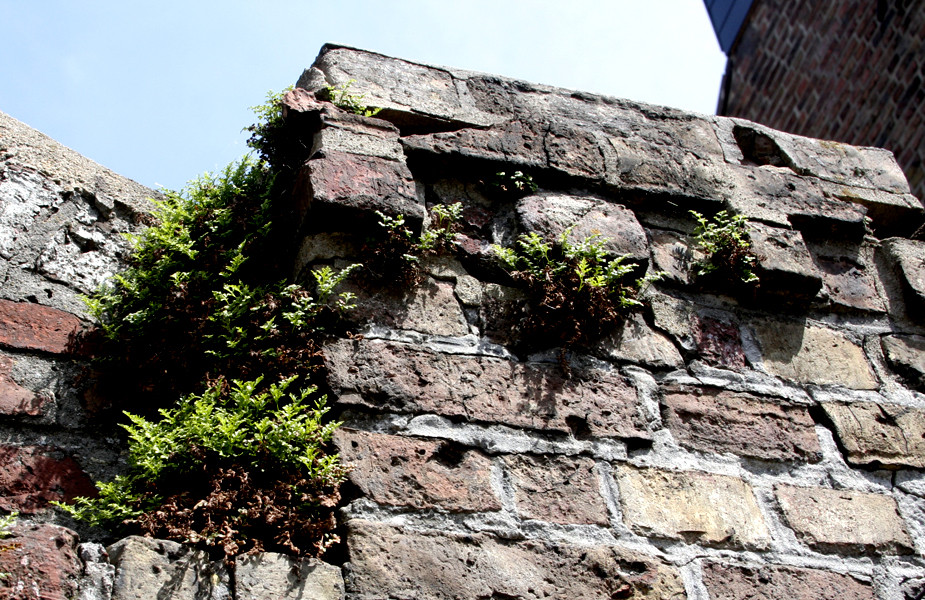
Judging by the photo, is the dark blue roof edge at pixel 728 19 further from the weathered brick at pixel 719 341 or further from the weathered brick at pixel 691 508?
the weathered brick at pixel 691 508

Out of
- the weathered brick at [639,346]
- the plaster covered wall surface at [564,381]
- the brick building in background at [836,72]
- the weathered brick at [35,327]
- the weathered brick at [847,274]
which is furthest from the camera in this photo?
the brick building in background at [836,72]

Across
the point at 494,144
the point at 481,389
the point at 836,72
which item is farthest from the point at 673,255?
the point at 836,72

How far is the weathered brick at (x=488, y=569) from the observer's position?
1.70 metres

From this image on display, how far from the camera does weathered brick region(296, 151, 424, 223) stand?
7.04 ft

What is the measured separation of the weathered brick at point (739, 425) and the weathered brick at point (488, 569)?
0.40m

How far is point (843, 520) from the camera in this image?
216 centimetres

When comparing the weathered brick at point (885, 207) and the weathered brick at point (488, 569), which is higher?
the weathered brick at point (885, 207)

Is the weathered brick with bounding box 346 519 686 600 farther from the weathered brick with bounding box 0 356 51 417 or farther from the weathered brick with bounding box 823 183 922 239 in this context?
the weathered brick with bounding box 823 183 922 239

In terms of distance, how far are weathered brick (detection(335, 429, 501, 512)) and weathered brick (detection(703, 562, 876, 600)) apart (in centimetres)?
53

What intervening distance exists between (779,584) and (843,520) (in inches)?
11.7

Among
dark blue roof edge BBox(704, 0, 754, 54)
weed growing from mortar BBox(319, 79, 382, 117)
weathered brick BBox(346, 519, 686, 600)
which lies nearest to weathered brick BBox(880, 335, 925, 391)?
weathered brick BBox(346, 519, 686, 600)

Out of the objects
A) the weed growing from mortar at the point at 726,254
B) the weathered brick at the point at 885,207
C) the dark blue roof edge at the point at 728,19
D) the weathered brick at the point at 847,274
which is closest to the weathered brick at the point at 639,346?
the weed growing from mortar at the point at 726,254

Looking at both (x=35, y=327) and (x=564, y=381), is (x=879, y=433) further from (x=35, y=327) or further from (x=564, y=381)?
(x=35, y=327)

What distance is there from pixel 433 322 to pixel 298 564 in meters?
0.71
